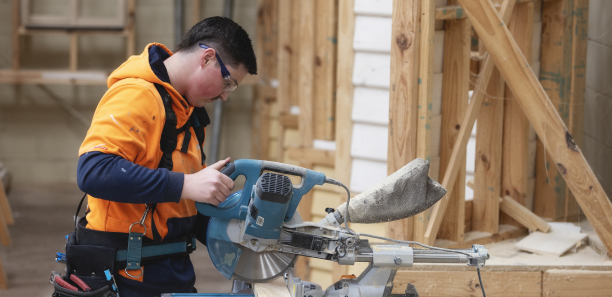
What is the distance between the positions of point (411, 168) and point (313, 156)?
2.90m

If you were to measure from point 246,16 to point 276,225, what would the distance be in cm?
640

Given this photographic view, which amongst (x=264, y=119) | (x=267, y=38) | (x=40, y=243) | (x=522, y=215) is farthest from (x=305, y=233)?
(x=267, y=38)

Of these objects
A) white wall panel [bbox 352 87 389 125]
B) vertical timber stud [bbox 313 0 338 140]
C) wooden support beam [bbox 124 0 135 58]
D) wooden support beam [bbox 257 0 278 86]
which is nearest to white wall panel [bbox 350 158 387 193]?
white wall panel [bbox 352 87 389 125]

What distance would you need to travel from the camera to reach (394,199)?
1.96 meters

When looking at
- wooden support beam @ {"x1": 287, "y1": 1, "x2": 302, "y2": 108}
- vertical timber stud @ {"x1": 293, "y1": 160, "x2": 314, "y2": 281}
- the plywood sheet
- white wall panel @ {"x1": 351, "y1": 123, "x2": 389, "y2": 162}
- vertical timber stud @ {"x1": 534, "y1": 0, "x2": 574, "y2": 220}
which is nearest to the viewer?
the plywood sheet

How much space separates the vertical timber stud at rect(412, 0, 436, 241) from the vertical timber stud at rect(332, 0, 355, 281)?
0.85m

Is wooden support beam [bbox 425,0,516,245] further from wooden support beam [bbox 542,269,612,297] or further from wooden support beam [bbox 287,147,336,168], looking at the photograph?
wooden support beam [bbox 287,147,336,168]

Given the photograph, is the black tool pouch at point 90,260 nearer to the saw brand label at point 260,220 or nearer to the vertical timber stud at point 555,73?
the saw brand label at point 260,220

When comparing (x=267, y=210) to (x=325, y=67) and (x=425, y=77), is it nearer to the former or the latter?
(x=425, y=77)

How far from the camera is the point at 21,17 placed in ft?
23.4

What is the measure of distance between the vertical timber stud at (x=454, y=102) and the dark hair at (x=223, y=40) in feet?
4.44

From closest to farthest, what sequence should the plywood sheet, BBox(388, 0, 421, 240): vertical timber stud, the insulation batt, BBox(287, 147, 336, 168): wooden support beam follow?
the insulation batt, BBox(388, 0, 421, 240): vertical timber stud, the plywood sheet, BBox(287, 147, 336, 168): wooden support beam

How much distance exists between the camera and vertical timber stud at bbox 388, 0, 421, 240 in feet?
9.40

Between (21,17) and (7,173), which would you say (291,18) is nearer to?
(21,17)
